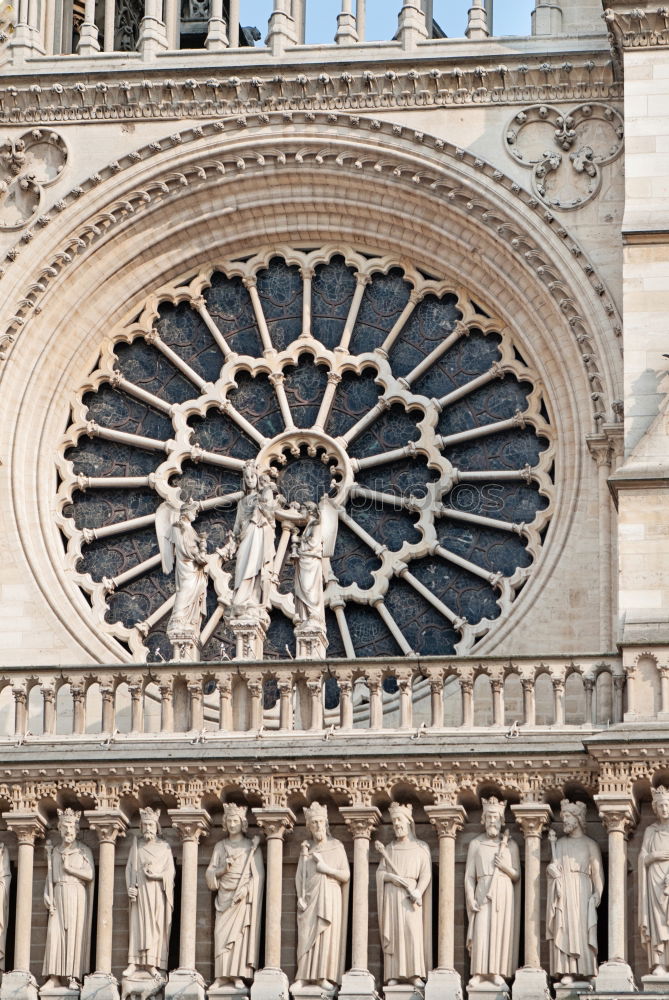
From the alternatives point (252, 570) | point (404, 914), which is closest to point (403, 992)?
point (404, 914)

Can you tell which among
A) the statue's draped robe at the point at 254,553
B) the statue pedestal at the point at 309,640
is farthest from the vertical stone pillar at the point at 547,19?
the statue pedestal at the point at 309,640

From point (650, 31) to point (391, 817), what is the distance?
20.6 feet

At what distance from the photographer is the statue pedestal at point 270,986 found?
2297 cm

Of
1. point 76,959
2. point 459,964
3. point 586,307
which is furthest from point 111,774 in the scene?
point 586,307

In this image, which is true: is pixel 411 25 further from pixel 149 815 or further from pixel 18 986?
pixel 18 986

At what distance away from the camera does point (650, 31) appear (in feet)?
83.7

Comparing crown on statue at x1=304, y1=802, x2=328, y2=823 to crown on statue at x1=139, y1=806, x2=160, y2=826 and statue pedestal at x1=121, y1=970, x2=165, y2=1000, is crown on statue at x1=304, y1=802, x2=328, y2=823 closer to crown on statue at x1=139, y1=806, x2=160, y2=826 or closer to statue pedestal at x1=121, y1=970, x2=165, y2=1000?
crown on statue at x1=139, y1=806, x2=160, y2=826

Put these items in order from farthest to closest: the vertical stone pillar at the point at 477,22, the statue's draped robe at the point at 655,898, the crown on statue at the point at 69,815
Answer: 1. the vertical stone pillar at the point at 477,22
2. the crown on statue at the point at 69,815
3. the statue's draped robe at the point at 655,898

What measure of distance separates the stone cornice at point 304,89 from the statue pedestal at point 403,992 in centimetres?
713

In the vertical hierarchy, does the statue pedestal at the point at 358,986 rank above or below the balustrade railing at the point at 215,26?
below

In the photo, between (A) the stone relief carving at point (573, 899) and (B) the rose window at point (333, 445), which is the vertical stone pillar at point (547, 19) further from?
(A) the stone relief carving at point (573, 899)

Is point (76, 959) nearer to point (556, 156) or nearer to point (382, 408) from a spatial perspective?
point (382, 408)

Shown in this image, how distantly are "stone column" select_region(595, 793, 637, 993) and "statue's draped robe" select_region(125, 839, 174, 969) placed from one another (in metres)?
2.99

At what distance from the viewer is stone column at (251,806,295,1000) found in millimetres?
23016
